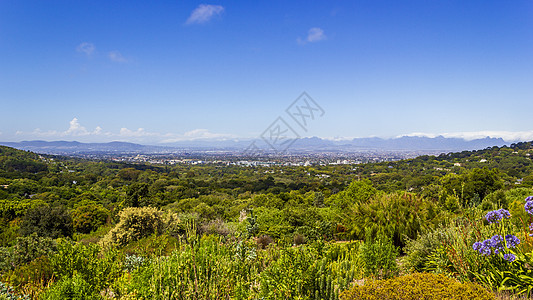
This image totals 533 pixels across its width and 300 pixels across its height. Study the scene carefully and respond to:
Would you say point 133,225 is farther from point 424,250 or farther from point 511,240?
point 511,240

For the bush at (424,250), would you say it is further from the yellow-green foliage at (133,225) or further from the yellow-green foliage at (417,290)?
the yellow-green foliage at (133,225)

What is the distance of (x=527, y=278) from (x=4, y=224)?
1072 inches

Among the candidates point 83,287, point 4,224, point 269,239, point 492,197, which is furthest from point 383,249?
point 4,224

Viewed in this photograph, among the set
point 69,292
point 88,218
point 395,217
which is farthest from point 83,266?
point 88,218

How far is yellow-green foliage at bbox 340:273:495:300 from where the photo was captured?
242 cm

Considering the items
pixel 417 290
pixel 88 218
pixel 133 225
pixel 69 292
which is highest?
pixel 417 290

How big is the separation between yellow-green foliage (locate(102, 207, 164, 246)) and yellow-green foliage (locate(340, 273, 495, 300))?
7.68 m

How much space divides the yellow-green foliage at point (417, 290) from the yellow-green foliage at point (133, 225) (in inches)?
302

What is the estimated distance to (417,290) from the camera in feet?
8.03

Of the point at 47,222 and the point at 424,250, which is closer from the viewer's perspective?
the point at 424,250

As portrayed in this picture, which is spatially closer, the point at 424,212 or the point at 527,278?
the point at 527,278

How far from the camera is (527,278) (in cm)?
289

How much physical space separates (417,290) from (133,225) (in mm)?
8693

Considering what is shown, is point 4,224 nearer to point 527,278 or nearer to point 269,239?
point 269,239
